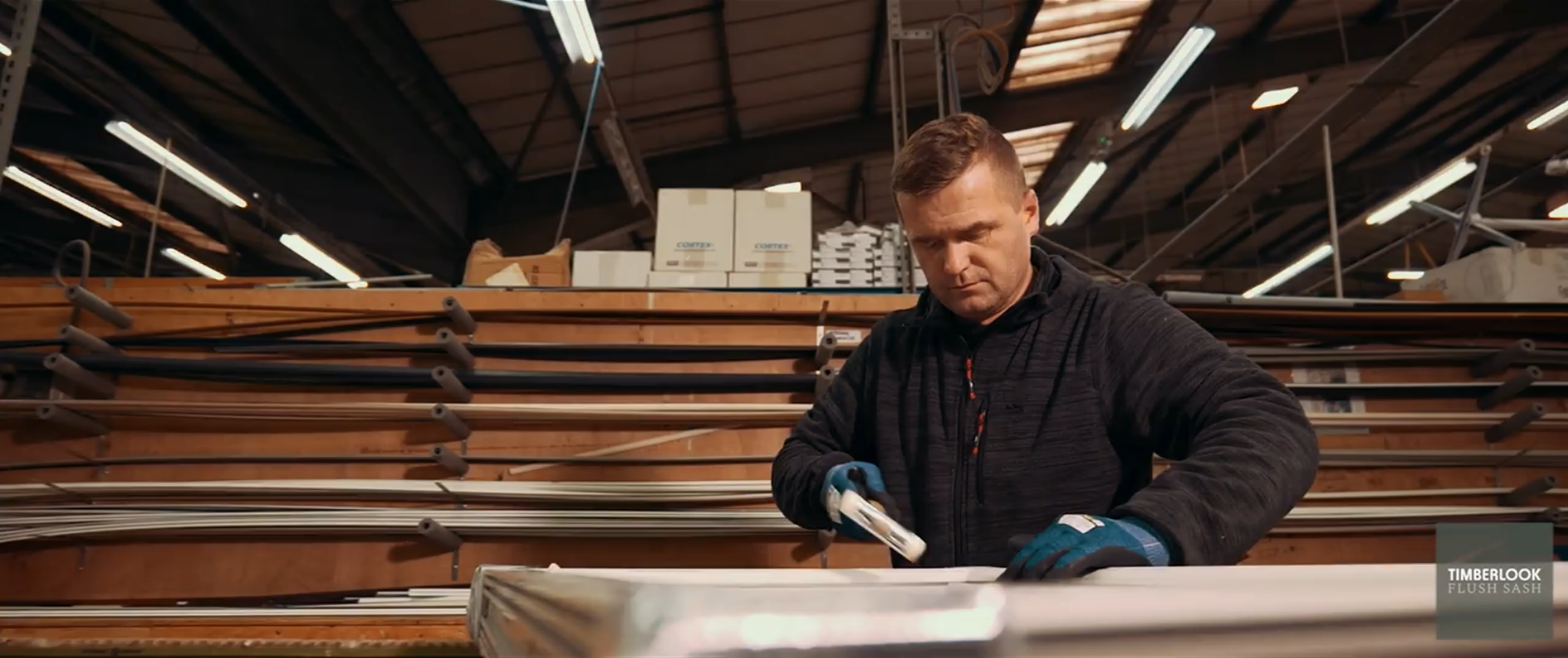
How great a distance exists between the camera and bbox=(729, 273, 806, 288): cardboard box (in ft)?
8.38

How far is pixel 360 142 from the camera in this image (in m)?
4.84

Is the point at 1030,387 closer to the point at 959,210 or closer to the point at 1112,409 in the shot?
the point at 1112,409

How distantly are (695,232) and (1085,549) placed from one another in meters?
2.00

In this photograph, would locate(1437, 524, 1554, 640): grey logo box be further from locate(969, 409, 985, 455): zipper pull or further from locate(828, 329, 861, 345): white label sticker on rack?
locate(828, 329, 861, 345): white label sticker on rack

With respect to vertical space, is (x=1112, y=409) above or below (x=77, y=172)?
below

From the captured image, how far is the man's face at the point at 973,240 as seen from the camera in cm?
127

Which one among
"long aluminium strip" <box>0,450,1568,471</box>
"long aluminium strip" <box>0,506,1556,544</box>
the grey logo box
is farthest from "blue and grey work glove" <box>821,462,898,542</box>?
"long aluminium strip" <box>0,450,1568,471</box>

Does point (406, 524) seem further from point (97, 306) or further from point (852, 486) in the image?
point (852, 486)

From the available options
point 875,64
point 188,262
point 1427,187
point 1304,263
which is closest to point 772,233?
point 875,64

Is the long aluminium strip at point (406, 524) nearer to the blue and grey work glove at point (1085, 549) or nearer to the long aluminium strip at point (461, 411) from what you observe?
the long aluminium strip at point (461, 411)

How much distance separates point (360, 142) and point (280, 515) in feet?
10.8

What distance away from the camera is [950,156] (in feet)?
4.12

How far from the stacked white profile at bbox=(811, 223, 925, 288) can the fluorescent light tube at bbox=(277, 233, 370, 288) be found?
166 inches

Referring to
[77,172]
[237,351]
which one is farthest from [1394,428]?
[77,172]
